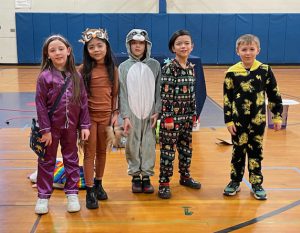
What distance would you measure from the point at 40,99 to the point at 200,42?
11145mm

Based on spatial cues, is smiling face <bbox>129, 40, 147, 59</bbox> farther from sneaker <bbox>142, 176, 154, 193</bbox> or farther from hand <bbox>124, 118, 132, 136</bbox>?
sneaker <bbox>142, 176, 154, 193</bbox>

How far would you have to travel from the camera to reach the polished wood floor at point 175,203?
2.57 metres

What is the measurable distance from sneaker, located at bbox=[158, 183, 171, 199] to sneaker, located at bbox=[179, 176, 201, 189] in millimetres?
262

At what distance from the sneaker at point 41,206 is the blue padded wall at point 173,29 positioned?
10442 millimetres

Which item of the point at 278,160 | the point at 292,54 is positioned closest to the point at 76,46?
the point at 292,54

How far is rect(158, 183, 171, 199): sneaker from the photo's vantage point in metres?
3.02

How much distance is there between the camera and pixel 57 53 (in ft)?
8.48

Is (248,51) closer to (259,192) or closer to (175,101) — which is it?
(175,101)

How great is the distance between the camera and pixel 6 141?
4.58m

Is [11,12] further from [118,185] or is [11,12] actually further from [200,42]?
[118,185]

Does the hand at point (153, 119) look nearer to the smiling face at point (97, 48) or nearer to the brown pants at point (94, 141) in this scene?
the brown pants at point (94, 141)

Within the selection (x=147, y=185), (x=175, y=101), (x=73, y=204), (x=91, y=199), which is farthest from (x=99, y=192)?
(x=175, y=101)

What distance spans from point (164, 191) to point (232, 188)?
573 millimetres

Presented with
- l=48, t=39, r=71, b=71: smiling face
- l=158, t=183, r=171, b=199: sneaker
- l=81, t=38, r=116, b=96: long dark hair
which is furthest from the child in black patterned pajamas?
l=48, t=39, r=71, b=71: smiling face
